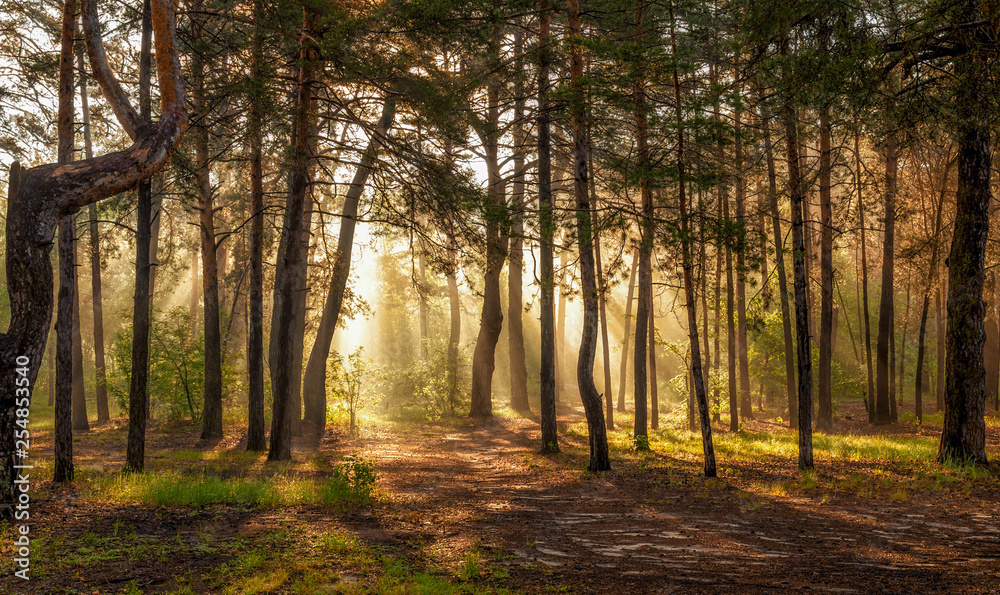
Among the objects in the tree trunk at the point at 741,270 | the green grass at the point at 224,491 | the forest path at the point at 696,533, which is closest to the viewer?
the forest path at the point at 696,533

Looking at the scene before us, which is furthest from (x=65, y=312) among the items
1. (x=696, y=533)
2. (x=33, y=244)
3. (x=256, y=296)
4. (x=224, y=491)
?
(x=696, y=533)

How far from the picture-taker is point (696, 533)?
6.79 m

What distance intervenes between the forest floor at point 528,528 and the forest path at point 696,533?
3 centimetres

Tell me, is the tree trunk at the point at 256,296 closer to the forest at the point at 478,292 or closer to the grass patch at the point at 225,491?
the forest at the point at 478,292

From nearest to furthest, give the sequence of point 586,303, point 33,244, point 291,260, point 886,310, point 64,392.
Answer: point 33,244
point 64,392
point 586,303
point 291,260
point 886,310

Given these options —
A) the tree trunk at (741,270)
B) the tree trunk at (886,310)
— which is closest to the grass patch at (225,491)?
the tree trunk at (741,270)

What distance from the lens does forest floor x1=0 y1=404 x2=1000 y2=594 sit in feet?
16.6

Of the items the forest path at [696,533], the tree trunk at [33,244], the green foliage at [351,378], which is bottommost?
the forest path at [696,533]

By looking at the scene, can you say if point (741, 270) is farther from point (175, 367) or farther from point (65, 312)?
point (175, 367)

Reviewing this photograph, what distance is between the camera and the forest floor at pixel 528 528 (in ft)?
16.6

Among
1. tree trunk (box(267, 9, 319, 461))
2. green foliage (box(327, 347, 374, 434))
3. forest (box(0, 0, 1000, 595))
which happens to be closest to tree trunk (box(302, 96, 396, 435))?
forest (box(0, 0, 1000, 595))

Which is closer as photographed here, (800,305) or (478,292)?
(800,305)

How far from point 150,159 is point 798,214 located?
9.60 metres

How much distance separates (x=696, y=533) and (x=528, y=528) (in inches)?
74.6
